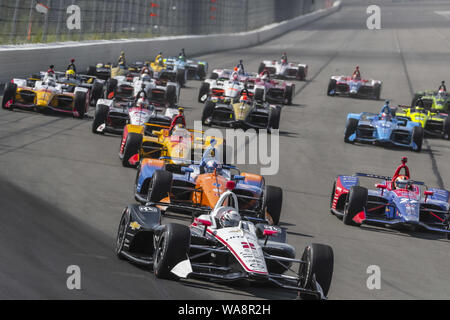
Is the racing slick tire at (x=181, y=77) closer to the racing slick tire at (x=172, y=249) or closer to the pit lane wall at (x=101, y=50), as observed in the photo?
the pit lane wall at (x=101, y=50)

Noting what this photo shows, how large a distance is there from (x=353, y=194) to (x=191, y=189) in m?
3.33

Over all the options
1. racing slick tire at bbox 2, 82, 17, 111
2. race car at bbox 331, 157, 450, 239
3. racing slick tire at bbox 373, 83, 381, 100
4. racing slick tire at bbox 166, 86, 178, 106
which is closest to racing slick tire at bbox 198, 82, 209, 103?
racing slick tire at bbox 166, 86, 178, 106

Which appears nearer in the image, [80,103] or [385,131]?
[80,103]

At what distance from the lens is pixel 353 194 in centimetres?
1661

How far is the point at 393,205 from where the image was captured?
55.7 feet

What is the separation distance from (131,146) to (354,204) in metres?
5.34

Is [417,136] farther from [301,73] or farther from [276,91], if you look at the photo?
[301,73]

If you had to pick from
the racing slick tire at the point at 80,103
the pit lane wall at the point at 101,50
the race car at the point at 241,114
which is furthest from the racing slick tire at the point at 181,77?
the racing slick tire at the point at 80,103

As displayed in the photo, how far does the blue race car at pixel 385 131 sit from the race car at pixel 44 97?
8.22m

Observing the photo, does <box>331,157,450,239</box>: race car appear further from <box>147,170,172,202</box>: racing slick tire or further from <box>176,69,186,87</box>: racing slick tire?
<box>176,69,186,87</box>: racing slick tire

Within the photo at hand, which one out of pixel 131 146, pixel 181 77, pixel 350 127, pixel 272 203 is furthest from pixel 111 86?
pixel 272 203

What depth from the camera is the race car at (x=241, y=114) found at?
89.7 ft

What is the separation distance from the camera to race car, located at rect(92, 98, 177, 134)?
899 inches

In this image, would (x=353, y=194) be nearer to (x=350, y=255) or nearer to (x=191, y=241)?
(x=350, y=255)
